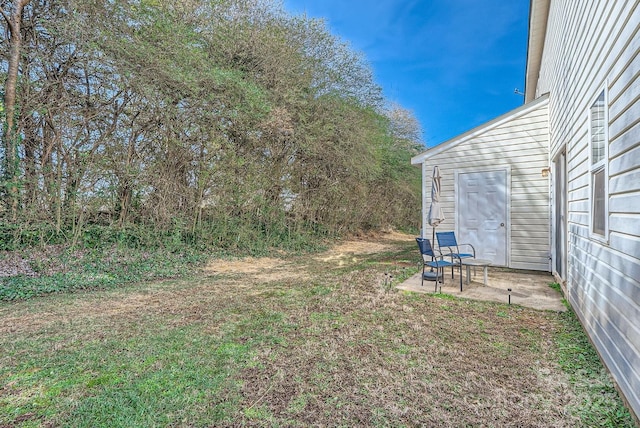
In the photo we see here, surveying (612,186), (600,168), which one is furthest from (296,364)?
(600,168)

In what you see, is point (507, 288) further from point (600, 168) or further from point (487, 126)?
point (487, 126)

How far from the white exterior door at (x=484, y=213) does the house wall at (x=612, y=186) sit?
2.45 m

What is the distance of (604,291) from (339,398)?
205 cm

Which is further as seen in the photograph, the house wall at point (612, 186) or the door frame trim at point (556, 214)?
the door frame trim at point (556, 214)

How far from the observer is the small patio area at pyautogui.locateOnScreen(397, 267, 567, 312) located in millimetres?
3768

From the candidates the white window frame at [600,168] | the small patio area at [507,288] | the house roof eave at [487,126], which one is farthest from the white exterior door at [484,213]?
the white window frame at [600,168]

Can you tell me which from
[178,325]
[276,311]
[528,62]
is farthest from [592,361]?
[528,62]

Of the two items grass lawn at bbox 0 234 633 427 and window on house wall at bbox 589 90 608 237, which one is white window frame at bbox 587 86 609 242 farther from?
grass lawn at bbox 0 234 633 427

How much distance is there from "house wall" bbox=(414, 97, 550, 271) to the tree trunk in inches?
296

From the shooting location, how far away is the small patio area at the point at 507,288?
3.77 metres

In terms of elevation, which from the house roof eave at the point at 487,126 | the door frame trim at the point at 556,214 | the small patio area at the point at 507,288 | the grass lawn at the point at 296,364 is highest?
the house roof eave at the point at 487,126

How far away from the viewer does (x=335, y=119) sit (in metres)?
8.98

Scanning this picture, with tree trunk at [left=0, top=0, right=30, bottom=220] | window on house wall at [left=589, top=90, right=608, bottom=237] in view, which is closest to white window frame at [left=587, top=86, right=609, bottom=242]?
window on house wall at [left=589, top=90, right=608, bottom=237]

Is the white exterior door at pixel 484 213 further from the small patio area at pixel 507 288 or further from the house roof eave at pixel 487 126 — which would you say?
the house roof eave at pixel 487 126
